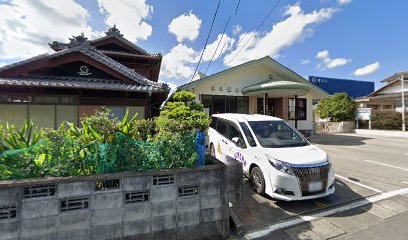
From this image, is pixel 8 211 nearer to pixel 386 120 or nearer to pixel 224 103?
pixel 224 103

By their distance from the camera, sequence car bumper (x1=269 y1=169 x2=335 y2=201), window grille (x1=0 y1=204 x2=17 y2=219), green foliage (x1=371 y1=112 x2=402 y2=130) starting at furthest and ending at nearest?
green foliage (x1=371 y1=112 x2=402 y2=130), car bumper (x1=269 y1=169 x2=335 y2=201), window grille (x1=0 y1=204 x2=17 y2=219)

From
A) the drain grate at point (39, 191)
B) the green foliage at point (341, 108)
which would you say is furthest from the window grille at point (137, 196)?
the green foliage at point (341, 108)

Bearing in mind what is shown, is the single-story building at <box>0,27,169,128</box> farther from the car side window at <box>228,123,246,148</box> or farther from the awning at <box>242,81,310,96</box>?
the awning at <box>242,81,310,96</box>

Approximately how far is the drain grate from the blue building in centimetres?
3758

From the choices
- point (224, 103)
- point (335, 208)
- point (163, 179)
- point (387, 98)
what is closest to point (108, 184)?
point (163, 179)

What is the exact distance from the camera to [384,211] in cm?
384

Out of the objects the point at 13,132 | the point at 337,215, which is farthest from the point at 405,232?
the point at 13,132

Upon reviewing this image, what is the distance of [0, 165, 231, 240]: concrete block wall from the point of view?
2369mm

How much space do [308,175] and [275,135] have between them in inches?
57.8

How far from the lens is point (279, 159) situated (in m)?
4.04

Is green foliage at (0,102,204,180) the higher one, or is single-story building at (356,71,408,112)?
single-story building at (356,71,408,112)

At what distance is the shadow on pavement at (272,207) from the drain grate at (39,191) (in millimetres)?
2724

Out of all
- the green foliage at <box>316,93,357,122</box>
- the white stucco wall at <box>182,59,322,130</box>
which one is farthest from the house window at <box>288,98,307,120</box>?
the green foliage at <box>316,93,357,122</box>

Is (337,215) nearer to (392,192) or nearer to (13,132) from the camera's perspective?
(392,192)
